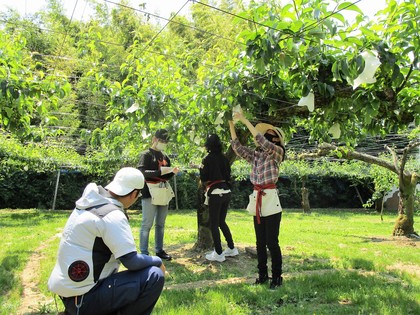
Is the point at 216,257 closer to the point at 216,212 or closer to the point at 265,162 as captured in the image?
the point at 216,212

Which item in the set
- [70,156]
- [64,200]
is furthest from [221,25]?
[64,200]

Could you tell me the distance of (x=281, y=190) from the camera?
55.4 ft

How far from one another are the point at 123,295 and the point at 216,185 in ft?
7.30

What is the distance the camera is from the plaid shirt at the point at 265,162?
3266 millimetres

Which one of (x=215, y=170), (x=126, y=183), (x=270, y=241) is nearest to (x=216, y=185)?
(x=215, y=170)

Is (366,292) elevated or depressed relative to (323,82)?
depressed

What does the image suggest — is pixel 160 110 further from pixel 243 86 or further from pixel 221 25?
pixel 221 25

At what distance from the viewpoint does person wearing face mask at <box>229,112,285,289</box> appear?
10.7ft

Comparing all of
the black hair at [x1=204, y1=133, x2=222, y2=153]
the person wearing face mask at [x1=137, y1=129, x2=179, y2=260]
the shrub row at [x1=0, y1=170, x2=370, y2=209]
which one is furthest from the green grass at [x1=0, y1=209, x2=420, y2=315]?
the shrub row at [x1=0, y1=170, x2=370, y2=209]

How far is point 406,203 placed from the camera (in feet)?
24.5

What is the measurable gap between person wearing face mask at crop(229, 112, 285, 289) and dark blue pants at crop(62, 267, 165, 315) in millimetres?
1334

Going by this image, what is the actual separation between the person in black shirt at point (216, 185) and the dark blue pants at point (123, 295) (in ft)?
6.49

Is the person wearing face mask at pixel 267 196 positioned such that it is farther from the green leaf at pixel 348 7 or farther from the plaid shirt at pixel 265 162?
the green leaf at pixel 348 7

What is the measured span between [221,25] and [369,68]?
439 inches
